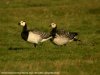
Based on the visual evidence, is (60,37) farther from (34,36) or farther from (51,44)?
(51,44)

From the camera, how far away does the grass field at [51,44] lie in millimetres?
17859

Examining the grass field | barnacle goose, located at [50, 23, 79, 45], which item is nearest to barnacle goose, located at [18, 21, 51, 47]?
barnacle goose, located at [50, 23, 79, 45]

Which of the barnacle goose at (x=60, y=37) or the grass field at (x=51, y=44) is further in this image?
the barnacle goose at (x=60, y=37)

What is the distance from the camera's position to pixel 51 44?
998 inches

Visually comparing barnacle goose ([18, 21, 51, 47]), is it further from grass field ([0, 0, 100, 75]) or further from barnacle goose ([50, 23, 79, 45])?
grass field ([0, 0, 100, 75])

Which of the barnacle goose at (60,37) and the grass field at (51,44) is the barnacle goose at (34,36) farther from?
the grass field at (51,44)

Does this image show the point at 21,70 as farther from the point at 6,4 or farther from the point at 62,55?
the point at 6,4

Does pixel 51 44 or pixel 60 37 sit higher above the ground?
pixel 60 37

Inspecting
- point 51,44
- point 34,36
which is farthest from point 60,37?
point 51,44

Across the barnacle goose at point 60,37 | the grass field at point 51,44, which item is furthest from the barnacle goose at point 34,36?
the grass field at point 51,44

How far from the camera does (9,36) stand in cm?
2862

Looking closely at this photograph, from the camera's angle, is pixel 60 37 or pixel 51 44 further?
pixel 51 44

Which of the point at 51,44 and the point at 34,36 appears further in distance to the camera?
the point at 51,44

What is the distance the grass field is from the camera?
17.9m
